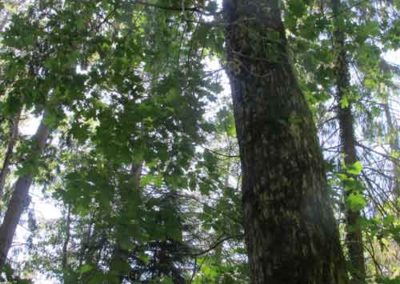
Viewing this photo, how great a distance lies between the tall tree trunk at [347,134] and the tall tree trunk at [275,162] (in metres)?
0.81

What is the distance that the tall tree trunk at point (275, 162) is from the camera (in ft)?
7.39

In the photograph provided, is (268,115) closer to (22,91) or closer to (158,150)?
(158,150)

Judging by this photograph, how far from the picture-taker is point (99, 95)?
4258 millimetres

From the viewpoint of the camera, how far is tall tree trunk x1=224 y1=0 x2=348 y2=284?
7.39 ft

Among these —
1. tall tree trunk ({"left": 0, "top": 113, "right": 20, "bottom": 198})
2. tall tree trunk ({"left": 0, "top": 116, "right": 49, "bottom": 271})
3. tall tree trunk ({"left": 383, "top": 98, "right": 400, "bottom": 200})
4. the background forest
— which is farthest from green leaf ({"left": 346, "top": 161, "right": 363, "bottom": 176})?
tall tree trunk ({"left": 0, "top": 116, "right": 49, "bottom": 271})

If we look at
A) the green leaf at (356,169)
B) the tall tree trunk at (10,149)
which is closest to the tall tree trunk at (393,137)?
the green leaf at (356,169)

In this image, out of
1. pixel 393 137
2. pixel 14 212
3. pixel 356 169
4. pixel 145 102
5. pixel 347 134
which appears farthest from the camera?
pixel 14 212

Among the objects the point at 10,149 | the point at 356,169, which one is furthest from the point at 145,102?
the point at 10,149

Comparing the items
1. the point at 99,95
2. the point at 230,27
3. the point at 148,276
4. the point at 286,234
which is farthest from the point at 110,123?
the point at 148,276

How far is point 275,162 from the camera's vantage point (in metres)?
2.51

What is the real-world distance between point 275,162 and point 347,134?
15.7 ft

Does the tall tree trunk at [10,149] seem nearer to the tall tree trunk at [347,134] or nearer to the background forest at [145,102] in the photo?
the background forest at [145,102]

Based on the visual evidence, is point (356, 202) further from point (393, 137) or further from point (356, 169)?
point (393, 137)

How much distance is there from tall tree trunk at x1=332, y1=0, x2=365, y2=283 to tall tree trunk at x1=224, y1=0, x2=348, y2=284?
2.66 ft
